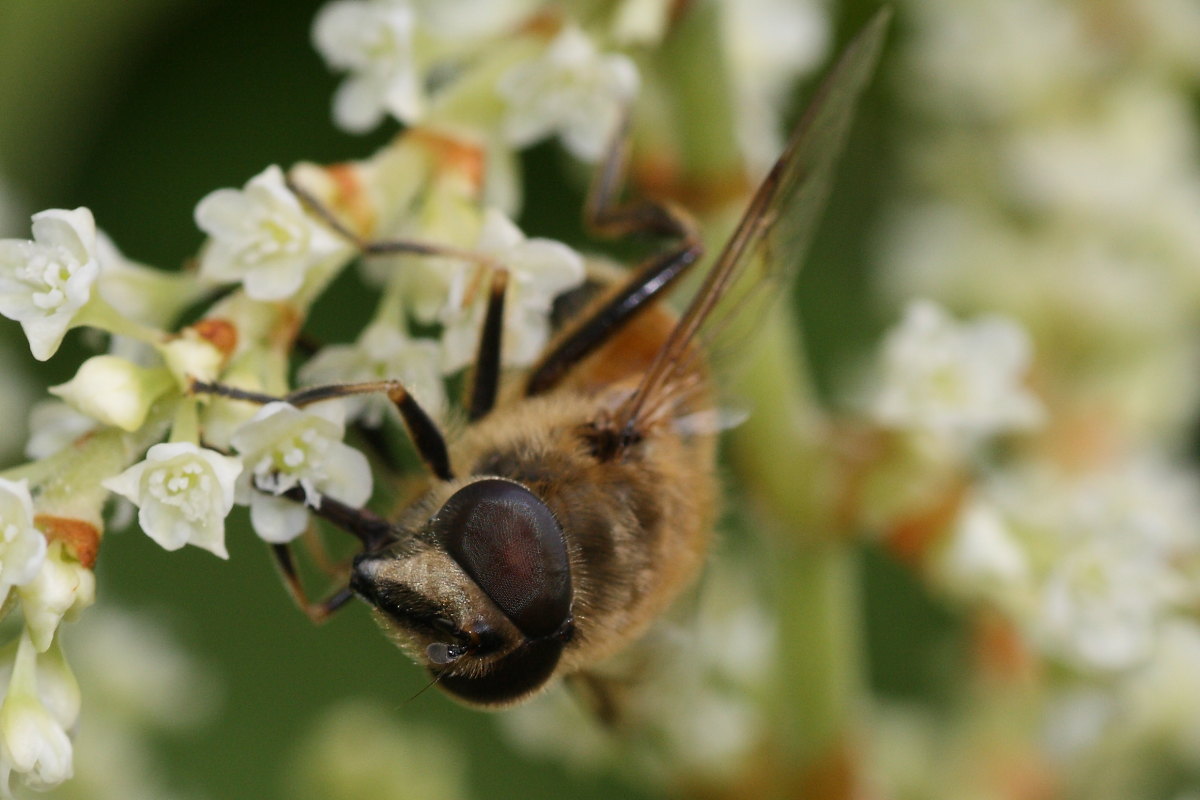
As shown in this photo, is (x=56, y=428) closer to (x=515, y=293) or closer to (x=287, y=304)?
(x=287, y=304)

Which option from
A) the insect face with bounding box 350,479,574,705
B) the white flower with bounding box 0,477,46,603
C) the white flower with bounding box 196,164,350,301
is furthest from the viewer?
the white flower with bounding box 196,164,350,301

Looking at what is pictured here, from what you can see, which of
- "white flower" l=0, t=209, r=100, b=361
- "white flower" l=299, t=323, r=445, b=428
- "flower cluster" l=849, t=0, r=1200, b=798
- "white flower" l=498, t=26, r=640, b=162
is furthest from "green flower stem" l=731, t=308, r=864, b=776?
"white flower" l=0, t=209, r=100, b=361

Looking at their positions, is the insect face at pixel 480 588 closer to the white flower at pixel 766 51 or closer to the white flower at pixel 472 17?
the white flower at pixel 472 17

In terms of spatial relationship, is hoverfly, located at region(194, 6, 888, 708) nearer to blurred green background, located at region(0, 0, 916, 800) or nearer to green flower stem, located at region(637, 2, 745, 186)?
green flower stem, located at region(637, 2, 745, 186)

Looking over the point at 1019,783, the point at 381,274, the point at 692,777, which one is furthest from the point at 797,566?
the point at 381,274

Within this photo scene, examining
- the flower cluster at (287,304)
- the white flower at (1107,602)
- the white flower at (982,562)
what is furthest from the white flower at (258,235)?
the white flower at (1107,602)
